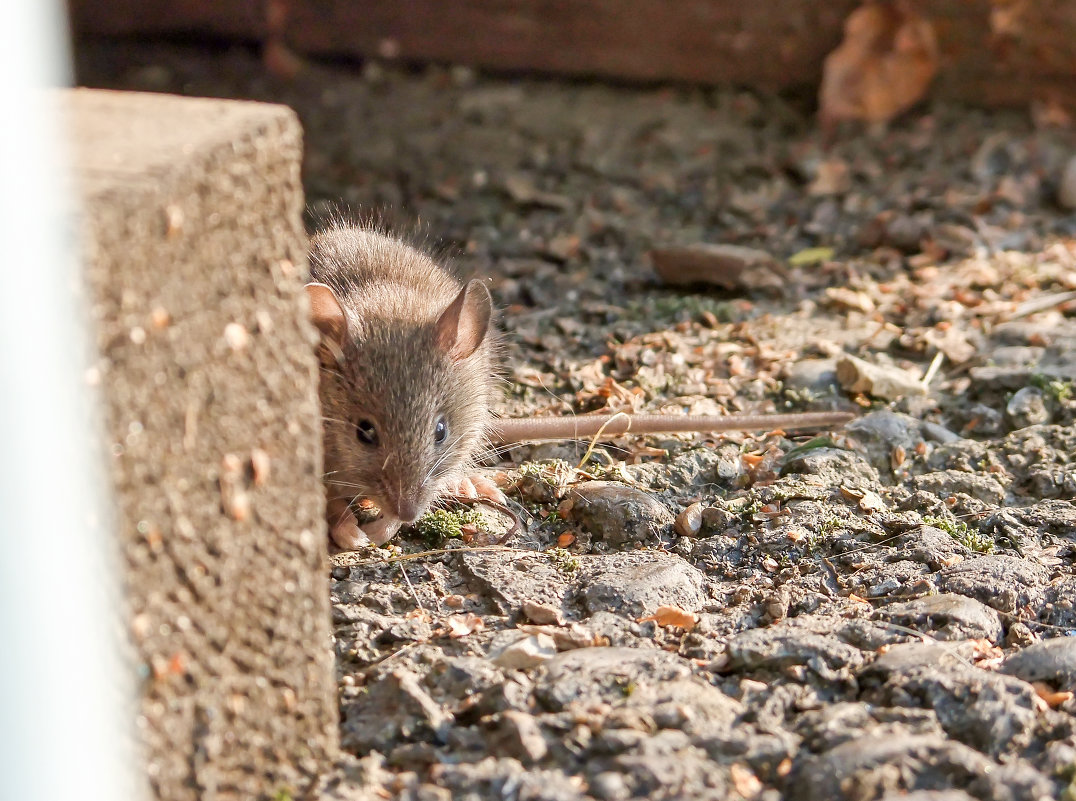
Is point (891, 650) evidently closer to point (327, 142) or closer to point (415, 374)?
point (415, 374)

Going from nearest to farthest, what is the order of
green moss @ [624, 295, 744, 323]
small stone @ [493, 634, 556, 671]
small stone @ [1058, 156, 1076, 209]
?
small stone @ [493, 634, 556, 671] < green moss @ [624, 295, 744, 323] < small stone @ [1058, 156, 1076, 209]

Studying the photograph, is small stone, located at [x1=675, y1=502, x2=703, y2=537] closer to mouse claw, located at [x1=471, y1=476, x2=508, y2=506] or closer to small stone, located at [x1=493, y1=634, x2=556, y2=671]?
mouse claw, located at [x1=471, y1=476, x2=508, y2=506]

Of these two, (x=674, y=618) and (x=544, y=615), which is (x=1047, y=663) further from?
(x=544, y=615)

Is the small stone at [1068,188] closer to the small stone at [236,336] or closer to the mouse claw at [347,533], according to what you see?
the mouse claw at [347,533]

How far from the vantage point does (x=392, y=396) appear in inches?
155

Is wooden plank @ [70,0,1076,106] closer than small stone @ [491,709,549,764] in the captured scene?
No

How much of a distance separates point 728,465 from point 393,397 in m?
1.25

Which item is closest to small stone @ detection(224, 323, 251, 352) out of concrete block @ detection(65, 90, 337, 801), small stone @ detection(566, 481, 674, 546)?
concrete block @ detection(65, 90, 337, 801)

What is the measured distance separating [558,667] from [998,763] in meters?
1.01

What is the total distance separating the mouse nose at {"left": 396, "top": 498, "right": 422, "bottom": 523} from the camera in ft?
12.4

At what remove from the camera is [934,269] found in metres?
6.09

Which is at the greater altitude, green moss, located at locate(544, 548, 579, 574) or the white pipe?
the white pipe

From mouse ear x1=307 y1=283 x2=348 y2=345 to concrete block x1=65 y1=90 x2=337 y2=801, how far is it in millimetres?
1397

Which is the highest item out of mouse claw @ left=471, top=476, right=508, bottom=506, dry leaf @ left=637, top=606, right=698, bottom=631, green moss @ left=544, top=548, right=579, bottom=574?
dry leaf @ left=637, top=606, right=698, bottom=631
